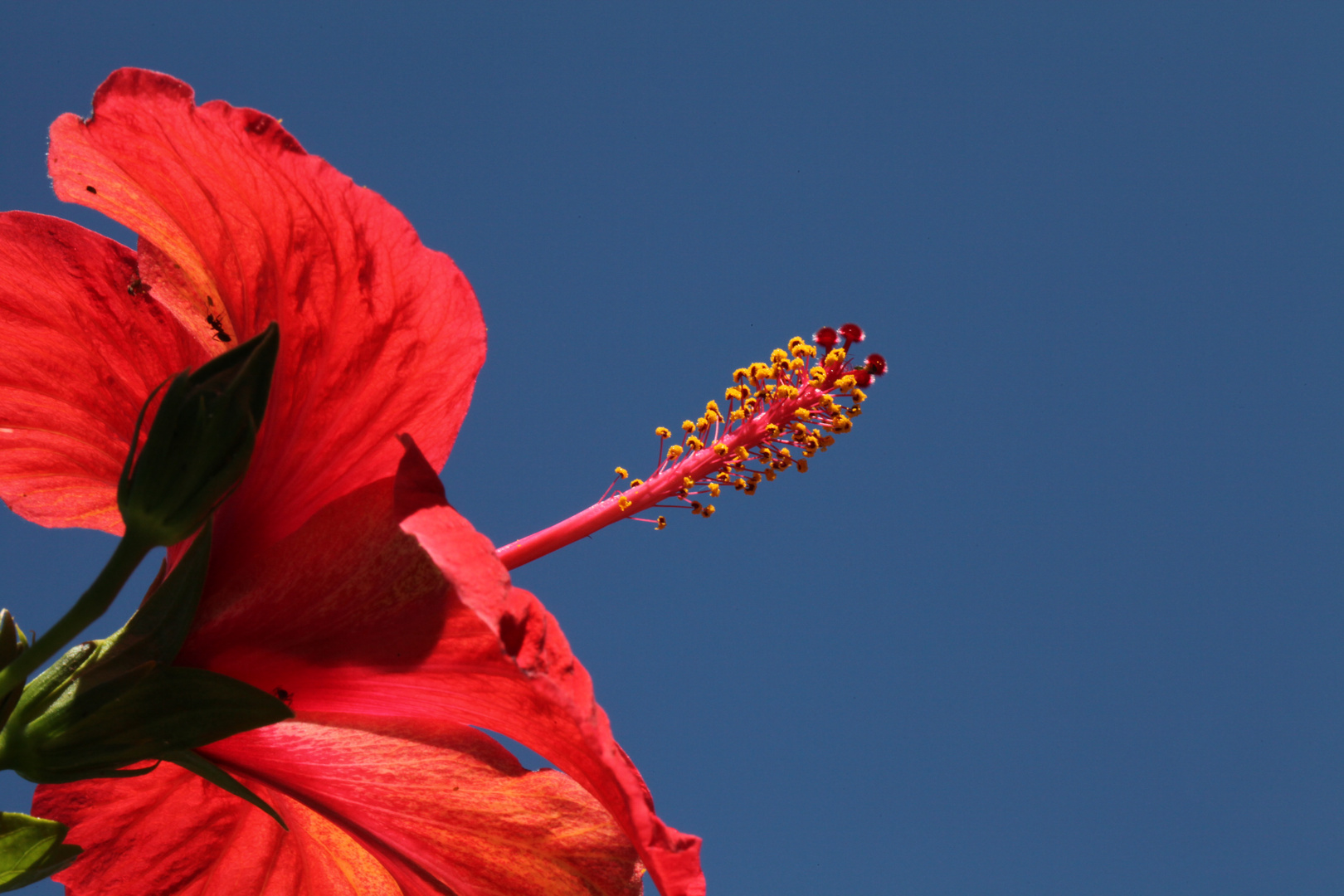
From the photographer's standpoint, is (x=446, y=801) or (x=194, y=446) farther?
(x=446, y=801)

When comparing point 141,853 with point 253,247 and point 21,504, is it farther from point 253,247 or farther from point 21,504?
point 253,247

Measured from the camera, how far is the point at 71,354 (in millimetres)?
1036

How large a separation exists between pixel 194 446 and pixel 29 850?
16.5 inches

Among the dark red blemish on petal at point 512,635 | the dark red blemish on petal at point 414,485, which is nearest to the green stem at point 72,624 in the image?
the dark red blemish on petal at point 414,485

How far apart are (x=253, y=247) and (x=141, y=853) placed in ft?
2.33

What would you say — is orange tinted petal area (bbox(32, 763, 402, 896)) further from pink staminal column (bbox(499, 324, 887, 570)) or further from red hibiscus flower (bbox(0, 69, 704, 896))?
pink staminal column (bbox(499, 324, 887, 570))

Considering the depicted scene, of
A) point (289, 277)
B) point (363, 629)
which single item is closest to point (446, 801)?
point (363, 629)

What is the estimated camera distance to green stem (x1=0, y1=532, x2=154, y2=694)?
804 mm

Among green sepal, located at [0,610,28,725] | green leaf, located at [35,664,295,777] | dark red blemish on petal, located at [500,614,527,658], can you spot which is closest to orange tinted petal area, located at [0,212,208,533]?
green sepal, located at [0,610,28,725]

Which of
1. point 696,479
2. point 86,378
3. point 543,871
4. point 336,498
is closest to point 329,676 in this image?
point 336,498

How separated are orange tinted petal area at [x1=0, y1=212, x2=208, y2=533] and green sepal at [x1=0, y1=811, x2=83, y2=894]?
37 cm

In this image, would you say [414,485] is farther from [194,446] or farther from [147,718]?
[147,718]

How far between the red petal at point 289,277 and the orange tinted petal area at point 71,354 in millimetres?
73

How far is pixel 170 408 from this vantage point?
83cm
